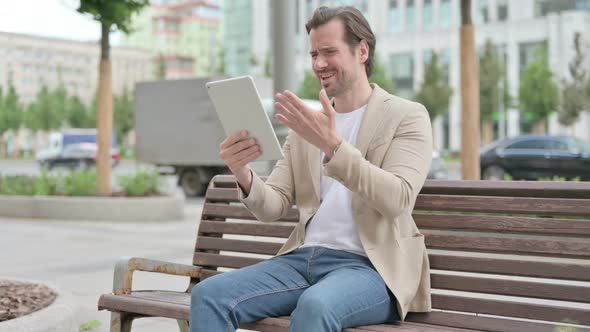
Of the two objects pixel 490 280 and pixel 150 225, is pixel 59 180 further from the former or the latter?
pixel 490 280

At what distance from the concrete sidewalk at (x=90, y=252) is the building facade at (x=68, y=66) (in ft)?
279

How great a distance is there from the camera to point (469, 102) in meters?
10.0

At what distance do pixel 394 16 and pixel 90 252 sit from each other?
2381 inches

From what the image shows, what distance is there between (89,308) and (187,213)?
944cm

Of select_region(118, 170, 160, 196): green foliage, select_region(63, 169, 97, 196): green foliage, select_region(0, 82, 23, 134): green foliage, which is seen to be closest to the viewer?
select_region(118, 170, 160, 196): green foliage

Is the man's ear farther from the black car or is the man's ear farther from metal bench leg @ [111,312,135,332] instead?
the black car

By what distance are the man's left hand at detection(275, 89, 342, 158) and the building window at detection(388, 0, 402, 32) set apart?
65.3 metres

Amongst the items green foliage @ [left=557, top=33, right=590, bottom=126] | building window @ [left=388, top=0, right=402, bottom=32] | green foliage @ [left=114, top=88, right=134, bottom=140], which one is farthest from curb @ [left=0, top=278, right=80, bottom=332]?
building window @ [left=388, top=0, right=402, bottom=32]

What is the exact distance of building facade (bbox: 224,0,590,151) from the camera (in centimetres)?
5488

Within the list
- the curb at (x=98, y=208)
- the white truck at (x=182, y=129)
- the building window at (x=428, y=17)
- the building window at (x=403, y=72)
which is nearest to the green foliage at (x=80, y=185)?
the curb at (x=98, y=208)

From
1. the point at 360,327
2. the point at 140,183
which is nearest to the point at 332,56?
the point at 360,327

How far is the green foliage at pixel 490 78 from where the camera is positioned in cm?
4262

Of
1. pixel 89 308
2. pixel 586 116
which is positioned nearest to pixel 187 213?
pixel 89 308

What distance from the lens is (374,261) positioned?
308cm
